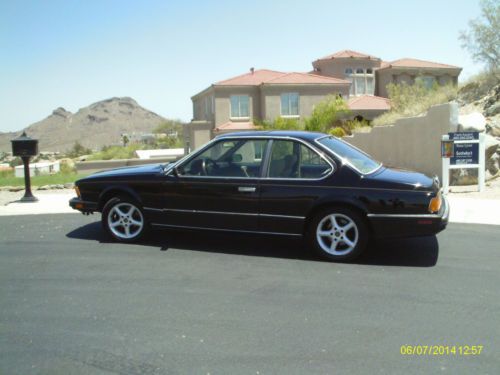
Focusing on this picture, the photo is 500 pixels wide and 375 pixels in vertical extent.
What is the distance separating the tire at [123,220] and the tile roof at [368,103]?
31.2m

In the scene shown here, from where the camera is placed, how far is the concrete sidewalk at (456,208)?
30.6 feet

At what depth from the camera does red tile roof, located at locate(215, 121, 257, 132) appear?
125 feet

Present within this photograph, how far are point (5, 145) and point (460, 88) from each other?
454 ft

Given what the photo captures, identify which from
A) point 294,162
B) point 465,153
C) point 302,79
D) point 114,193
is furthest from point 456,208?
point 302,79

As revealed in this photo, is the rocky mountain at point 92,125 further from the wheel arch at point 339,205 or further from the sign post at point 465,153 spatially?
the wheel arch at point 339,205

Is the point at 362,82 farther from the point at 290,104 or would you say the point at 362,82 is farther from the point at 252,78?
the point at 252,78

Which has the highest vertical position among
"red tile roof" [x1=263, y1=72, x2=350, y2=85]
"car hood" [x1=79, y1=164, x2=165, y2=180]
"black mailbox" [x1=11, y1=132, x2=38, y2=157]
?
"red tile roof" [x1=263, y1=72, x2=350, y2=85]

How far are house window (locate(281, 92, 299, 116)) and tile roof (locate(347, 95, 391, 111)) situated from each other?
3960mm

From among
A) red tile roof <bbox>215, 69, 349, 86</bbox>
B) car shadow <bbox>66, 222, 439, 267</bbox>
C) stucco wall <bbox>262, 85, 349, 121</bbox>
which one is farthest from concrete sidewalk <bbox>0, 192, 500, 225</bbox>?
red tile roof <bbox>215, 69, 349, 86</bbox>

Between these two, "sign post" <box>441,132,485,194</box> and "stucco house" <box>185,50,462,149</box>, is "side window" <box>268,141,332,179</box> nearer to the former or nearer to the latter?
"sign post" <box>441,132,485,194</box>

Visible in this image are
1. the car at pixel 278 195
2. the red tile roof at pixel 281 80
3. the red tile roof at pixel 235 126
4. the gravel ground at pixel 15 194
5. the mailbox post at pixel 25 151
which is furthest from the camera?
the red tile roof at pixel 281 80

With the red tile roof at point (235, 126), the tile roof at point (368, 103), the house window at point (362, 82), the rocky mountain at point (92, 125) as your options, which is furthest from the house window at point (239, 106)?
the rocky mountain at point (92, 125)

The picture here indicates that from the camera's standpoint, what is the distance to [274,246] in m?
7.28

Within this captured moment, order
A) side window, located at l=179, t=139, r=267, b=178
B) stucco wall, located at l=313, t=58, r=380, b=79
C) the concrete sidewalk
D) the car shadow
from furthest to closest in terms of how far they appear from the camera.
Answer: stucco wall, located at l=313, t=58, r=380, b=79, the concrete sidewalk, side window, located at l=179, t=139, r=267, b=178, the car shadow
